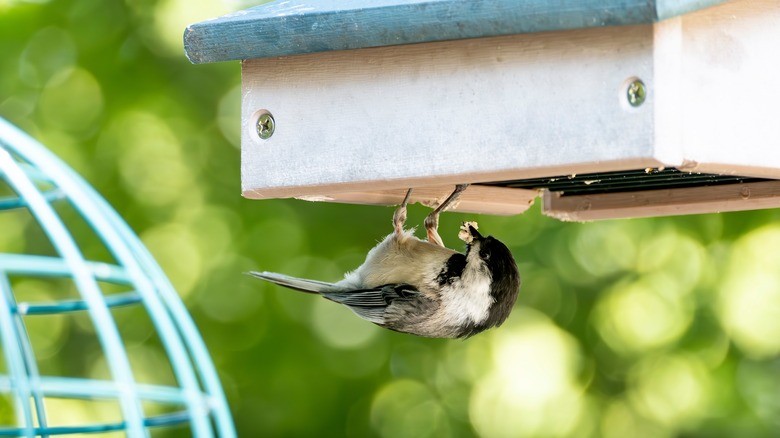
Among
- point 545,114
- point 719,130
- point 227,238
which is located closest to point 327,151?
point 545,114

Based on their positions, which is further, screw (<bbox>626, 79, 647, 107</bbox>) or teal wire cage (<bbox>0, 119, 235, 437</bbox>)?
teal wire cage (<bbox>0, 119, 235, 437</bbox>)

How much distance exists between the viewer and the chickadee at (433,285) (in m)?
2.65

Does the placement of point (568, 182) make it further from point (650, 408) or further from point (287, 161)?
point (650, 408)

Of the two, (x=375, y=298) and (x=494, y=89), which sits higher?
(x=494, y=89)

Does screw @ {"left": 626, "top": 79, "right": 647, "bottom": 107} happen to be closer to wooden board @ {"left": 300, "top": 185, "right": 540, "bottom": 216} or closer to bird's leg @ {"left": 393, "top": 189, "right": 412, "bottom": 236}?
wooden board @ {"left": 300, "top": 185, "right": 540, "bottom": 216}

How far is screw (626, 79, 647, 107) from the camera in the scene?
1687mm

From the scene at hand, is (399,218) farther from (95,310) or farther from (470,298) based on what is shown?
(95,310)

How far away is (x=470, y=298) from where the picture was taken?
267cm

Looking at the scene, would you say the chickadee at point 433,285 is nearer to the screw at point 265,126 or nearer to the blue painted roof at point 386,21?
the screw at point 265,126

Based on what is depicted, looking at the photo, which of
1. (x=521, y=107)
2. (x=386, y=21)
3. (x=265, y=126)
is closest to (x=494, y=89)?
(x=521, y=107)

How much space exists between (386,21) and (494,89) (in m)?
0.22

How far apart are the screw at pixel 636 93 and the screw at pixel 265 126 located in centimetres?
71

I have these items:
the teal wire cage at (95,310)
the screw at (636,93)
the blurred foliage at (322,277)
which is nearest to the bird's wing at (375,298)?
the teal wire cage at (95,310)

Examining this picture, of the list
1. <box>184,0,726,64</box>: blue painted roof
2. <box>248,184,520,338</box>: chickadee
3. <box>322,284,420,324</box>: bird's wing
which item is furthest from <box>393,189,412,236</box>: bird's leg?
<box>184,0,726,64</box>: blue painted roof
